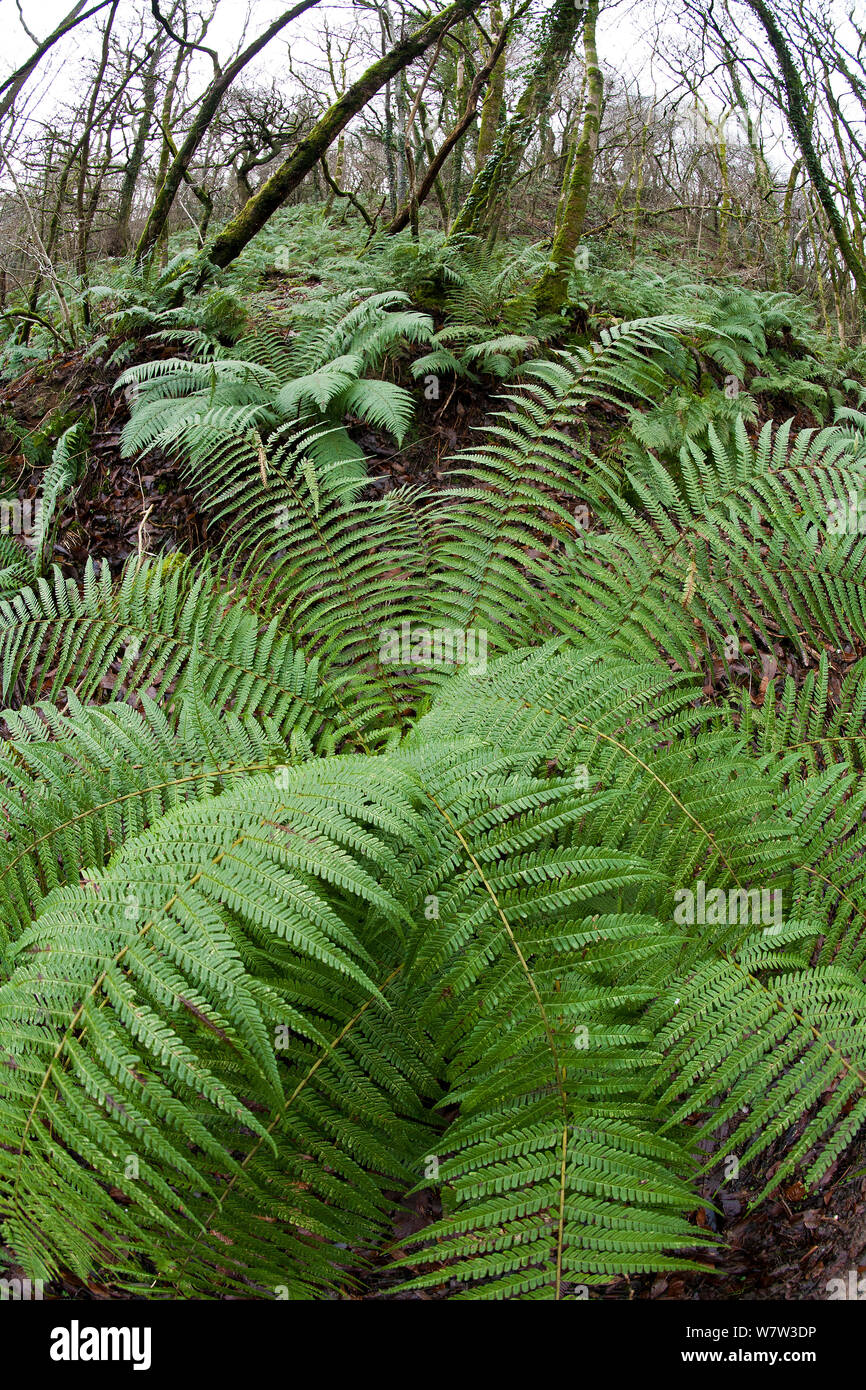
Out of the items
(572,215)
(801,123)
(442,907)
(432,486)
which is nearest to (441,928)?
(442,907)

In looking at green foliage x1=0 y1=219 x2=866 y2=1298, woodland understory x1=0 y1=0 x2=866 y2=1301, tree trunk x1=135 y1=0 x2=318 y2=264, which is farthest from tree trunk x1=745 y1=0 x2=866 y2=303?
green foliage x1=0 y1=219 x2=866 y2=1298

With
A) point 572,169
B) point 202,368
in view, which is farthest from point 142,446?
point 572,169

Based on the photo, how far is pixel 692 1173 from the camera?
157 centimetres

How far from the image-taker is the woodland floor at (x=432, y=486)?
1.74 m

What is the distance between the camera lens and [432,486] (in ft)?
13.3

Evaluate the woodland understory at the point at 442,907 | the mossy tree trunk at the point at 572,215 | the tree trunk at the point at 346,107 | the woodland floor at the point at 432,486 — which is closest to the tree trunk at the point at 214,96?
the tree trunk at the point at 346,107

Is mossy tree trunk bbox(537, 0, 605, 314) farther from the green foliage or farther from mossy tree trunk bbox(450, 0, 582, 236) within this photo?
the green foliage

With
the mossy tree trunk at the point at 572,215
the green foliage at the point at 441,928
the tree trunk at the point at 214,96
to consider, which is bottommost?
the green foliage at the point at 441,928

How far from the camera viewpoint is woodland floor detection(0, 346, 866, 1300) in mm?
1740

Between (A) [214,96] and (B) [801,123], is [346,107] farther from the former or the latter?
(B) [801,123]

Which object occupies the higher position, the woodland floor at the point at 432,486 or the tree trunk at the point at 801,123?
the tree trunk at the point at 801,123

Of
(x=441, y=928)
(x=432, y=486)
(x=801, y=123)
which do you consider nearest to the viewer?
(x=441, y=928)

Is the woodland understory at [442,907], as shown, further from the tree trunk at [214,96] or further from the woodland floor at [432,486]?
the tree trunk at [214,96]

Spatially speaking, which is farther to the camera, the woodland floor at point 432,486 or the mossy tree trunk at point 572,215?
the mossy tree trunk at point 572,215
